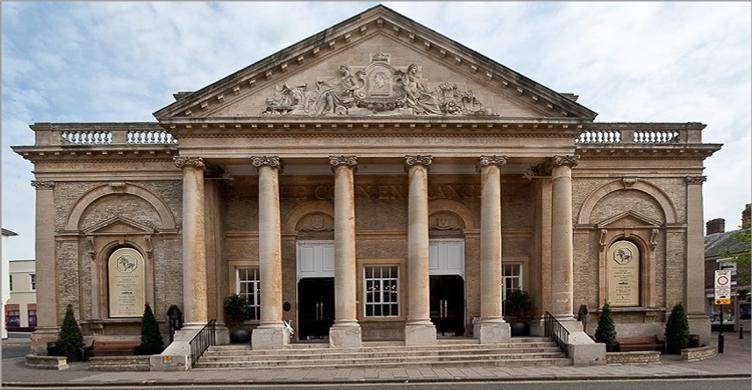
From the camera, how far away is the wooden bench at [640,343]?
18672mm

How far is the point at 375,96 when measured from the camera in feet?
56.3

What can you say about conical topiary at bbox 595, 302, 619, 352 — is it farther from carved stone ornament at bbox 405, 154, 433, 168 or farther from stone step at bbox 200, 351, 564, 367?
carved stone ornament at bbox 405, 154, 433, 168

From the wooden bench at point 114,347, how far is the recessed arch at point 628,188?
734 inches

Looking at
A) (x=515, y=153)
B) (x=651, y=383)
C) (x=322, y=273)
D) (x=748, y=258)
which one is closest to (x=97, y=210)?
(x=322, y=273)

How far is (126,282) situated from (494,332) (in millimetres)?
14598

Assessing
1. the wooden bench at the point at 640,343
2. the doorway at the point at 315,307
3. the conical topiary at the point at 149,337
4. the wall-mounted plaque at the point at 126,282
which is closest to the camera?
the conical topiary at the point at 149,337

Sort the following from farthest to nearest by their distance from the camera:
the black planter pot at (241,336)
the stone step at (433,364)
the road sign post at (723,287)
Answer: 1. the black planter pot at (241,336)
2. the road sign post at (723,287)
3. the stone step at (433,364)

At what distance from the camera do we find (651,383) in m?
13.3

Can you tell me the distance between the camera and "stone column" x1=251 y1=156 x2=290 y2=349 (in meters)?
16.7

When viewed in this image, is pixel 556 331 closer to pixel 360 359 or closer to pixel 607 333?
pixel 607 333

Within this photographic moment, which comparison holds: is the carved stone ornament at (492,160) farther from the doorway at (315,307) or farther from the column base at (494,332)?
the doorway at (315,307)

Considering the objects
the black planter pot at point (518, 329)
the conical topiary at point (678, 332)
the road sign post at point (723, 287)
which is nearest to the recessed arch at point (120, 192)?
the black planter pot at point (518, 329)

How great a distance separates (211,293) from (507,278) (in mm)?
11930

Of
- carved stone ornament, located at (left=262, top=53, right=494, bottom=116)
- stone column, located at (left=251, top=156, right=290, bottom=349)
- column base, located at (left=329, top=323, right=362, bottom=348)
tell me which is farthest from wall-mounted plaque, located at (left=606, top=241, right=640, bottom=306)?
stone column, located at (left=251, top=156, right=290, bottom=349)
